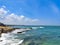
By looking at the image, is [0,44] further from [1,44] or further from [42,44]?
[42,44]

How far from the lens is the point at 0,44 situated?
2014 centimetres

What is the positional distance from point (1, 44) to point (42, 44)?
6.65 metres

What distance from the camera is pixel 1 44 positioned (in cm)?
2016

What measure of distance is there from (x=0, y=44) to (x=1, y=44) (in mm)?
147

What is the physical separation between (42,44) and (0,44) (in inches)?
267

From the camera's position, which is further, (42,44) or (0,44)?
(42,44)

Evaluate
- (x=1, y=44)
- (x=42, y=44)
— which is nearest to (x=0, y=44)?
(x=1, y=44)

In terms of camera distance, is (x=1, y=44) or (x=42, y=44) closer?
(x=1, y=44)

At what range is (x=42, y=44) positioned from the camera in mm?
22141
